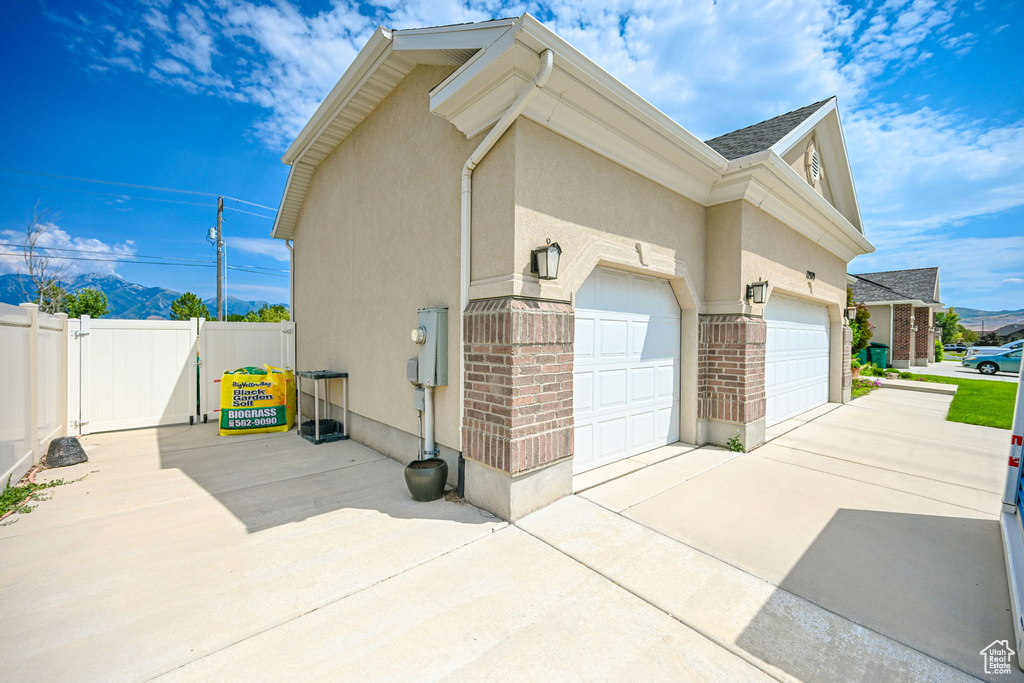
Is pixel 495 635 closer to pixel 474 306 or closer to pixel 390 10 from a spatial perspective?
pixel 474 306

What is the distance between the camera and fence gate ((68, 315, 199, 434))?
6586 millimetres

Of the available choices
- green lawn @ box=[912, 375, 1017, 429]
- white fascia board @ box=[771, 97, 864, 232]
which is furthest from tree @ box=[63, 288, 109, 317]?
green lawn @ box=[912, 375, 1017, 429]

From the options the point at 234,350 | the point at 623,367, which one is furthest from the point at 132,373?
the point at 623,367

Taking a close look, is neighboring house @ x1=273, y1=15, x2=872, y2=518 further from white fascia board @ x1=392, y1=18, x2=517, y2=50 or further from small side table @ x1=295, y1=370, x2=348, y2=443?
small side table @ x1=295, y1=370, x2=348, y2=443

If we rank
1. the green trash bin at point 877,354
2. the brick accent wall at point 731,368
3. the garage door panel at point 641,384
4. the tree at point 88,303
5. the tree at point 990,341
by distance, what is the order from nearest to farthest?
1. the garage door panel at point 641,384
2. the brick accent wall at point 731,368
3. the green trash bin at point 877,354
4. the tree at point 88,303
5. the tree at point 990,341

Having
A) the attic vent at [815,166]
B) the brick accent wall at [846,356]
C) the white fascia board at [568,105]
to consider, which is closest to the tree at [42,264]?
the white fascia board at [568,105]

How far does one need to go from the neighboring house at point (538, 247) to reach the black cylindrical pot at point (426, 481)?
311 mm

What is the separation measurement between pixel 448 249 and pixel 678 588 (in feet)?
11.6

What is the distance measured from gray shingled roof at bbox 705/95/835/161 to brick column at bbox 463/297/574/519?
14.3 feet

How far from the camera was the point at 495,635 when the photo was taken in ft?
7.06

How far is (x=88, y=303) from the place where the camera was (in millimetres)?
21750

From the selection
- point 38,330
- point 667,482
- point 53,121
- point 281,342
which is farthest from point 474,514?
point 53,121

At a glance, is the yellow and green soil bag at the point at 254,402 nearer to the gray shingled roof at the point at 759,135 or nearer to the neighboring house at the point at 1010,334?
the gray shingled roof at the point at 759,135

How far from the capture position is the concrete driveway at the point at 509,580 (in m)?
1.98
